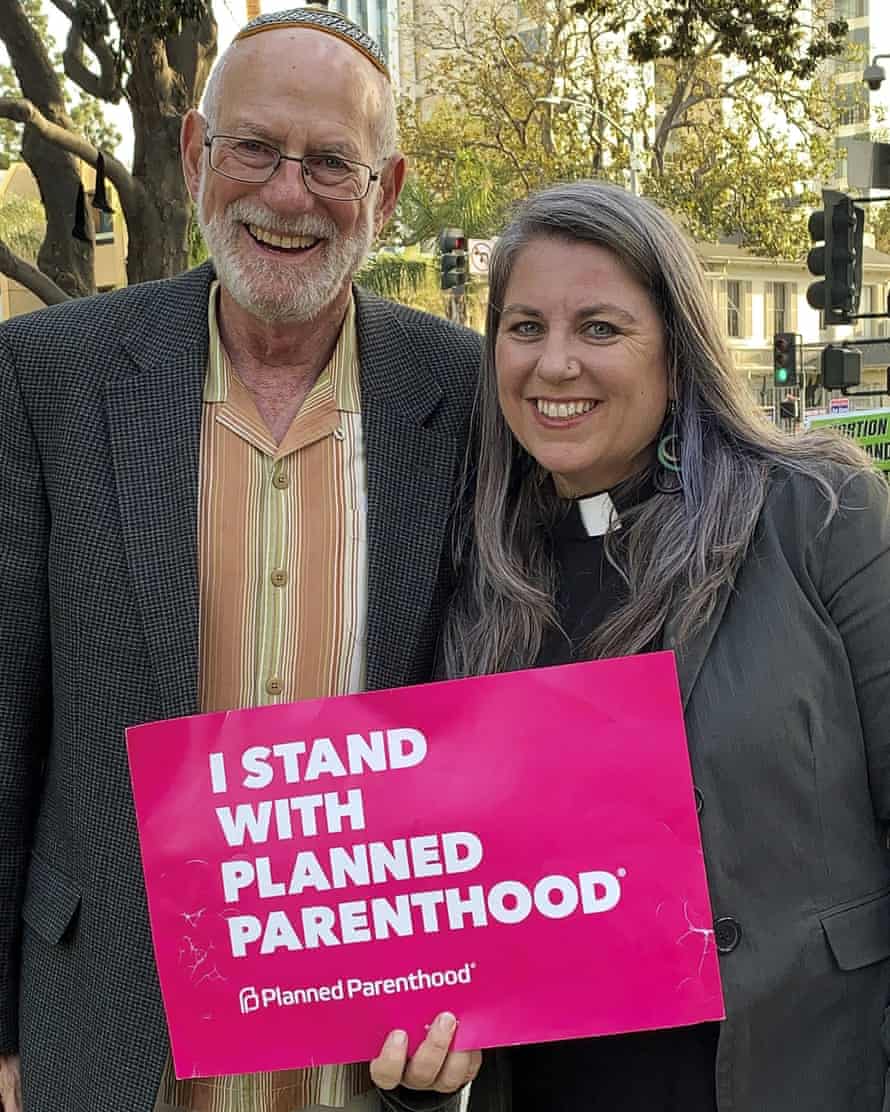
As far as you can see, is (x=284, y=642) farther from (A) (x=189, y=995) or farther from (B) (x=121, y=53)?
(B) (x=121, y=53)

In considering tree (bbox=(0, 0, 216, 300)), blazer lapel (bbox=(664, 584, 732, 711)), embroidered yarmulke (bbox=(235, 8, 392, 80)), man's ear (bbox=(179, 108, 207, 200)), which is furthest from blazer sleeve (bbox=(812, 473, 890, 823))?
tree (bbox=(0, 0, 216, 300))

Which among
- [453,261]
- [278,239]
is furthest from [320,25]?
[453,261]

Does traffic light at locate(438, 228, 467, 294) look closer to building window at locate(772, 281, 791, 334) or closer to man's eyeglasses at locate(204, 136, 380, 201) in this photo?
man's eyeglasses at locate(204, 136, 380, 201)

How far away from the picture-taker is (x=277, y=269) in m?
2.52

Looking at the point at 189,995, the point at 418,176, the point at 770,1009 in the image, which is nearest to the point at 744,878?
the point at 770,1009

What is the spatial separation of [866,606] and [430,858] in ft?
2.42

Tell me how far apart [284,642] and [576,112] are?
2404 cm

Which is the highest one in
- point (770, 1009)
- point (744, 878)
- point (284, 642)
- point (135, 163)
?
point (135, 163)

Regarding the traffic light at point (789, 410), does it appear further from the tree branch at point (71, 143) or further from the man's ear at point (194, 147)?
the man's ear at point (194, 147)

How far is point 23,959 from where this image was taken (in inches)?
99.3

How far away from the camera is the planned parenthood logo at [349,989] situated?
205cm

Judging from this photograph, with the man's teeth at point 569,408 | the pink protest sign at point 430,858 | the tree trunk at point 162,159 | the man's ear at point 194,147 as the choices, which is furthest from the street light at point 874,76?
the pink protest sign at point 430,858

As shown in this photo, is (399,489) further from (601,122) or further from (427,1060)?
(601,122)

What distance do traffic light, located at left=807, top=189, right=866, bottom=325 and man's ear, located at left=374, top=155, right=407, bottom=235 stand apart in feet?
41.9
